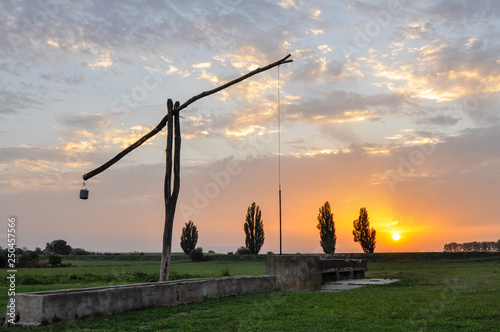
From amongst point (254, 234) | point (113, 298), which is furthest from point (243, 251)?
point (113, 298)

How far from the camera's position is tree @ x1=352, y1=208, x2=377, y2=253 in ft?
257

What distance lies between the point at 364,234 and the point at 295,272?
61.5m

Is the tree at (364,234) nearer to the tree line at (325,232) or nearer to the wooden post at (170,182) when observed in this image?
the tree line at (325,232)

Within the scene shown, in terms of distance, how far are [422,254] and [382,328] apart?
1850 inches

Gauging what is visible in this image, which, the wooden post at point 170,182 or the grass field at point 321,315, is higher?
the wooden post at point 170,182

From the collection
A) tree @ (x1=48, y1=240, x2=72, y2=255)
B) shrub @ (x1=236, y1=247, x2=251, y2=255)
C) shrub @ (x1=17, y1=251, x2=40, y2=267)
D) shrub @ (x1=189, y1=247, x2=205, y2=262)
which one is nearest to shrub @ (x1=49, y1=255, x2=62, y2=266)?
shrub @ (x1=17, y1=251, x2=40, y2=267)

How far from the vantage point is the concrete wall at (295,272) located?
20016 mm

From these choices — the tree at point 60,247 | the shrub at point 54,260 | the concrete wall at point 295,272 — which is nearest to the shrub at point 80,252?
the tree at point 60,247

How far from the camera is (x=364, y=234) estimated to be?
78.8m

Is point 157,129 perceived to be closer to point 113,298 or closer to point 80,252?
point 113,298

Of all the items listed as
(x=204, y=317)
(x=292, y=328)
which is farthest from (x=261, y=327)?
(x=204, y=317)

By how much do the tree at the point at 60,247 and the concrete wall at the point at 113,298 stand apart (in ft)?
311

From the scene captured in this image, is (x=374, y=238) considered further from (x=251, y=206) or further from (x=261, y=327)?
(x=261, y=327)

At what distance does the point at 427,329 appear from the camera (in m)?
9.58
